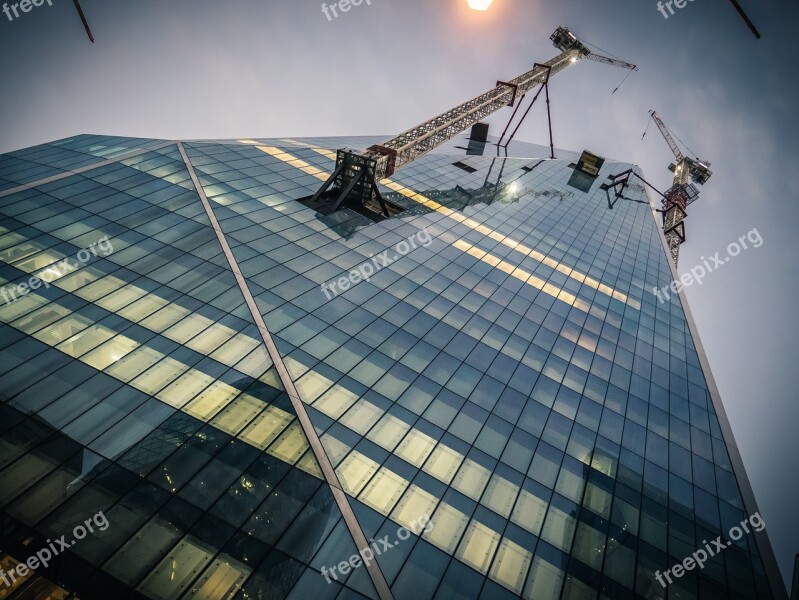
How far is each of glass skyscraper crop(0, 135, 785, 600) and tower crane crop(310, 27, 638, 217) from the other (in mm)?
2230

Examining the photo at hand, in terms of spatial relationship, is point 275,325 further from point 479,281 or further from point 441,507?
point 479,281

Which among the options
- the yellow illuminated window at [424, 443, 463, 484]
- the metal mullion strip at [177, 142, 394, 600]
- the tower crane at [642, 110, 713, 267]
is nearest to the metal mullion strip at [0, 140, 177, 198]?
the metal mullion strip at [177, 142, 394, 600]

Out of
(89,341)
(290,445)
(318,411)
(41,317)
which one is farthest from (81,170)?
(290,445)

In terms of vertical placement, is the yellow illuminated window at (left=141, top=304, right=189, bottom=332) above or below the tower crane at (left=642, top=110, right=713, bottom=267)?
above

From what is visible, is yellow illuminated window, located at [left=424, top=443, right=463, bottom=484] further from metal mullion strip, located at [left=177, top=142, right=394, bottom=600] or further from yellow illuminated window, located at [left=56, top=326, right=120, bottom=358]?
yellow illuminated window, located at [left=56, top=326, right=120, bottom=358]

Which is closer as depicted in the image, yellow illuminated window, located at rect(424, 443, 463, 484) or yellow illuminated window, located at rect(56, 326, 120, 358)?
yellow illuminated window, located at rect(424, 443, 463, 484)

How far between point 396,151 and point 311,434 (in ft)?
89.2

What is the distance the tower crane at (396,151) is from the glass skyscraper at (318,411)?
223cm

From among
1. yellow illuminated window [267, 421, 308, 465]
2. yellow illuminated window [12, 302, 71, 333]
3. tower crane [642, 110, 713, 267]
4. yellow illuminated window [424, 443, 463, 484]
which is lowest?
tower crane [642, 110, 713, 267]

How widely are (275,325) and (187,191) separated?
54.4 feet

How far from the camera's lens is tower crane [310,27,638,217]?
31656mm

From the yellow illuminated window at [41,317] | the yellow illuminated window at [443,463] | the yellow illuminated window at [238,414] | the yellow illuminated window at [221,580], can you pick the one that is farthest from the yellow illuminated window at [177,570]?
the yellow illuminated window at [41,317]

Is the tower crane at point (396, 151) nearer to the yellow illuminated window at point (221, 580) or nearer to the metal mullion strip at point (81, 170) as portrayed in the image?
the metal mullion strip at point (81, 170)

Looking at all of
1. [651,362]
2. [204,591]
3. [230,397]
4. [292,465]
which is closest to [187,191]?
[230,397]
